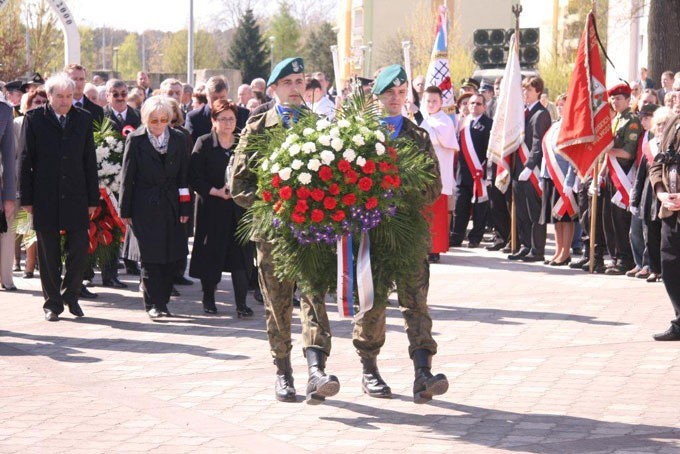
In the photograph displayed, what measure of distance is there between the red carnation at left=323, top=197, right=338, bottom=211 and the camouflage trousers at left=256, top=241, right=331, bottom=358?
79 cm

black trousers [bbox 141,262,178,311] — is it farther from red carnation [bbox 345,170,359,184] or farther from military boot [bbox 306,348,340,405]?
red carnation [bbox 345,170,359,184]

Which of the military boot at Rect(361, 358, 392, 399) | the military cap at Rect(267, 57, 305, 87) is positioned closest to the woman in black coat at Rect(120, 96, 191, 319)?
the military cap at Rect(267, 57, 305, 87)

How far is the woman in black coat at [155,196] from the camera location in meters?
11.6

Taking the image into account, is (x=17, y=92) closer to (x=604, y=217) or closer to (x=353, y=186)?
(x=604, y=217)

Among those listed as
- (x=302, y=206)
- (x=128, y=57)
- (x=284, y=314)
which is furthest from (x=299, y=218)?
(x=128, y=57)

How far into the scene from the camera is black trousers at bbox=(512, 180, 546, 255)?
53.4ft

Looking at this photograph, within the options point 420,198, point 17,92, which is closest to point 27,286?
point 17,92

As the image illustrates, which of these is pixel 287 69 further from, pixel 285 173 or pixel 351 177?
pixel 351 177

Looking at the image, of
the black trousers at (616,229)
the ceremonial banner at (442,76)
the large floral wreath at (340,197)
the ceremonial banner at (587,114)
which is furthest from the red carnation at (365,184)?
the ceremonial banner at (442,76)

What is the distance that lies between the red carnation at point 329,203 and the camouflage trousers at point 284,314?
2.61ft

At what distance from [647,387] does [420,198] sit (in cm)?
210

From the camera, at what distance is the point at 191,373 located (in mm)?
9156

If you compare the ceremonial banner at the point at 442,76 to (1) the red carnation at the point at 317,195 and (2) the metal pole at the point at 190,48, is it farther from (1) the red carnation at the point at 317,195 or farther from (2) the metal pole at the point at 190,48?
(2) the metal pole at the point at 190,48

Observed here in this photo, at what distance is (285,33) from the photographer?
108812 mm
